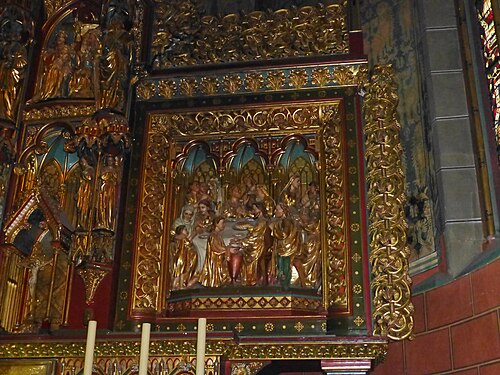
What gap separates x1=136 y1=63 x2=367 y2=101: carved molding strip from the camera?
672cm

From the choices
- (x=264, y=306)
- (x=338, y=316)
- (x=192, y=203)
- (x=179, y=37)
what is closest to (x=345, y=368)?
(x=338, y=316)

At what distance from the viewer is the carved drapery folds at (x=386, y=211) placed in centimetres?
570

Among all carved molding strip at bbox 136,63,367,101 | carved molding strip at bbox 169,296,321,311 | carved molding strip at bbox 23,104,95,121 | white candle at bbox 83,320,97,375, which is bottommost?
white candle at bbox 83,320,97,375

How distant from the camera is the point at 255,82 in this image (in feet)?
22.5

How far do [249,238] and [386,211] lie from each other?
1.19 meters

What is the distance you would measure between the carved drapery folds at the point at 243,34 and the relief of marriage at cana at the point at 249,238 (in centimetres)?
134

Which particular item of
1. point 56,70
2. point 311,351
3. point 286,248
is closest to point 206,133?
point 286,248

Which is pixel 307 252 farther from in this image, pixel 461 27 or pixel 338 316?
pixel 461 27

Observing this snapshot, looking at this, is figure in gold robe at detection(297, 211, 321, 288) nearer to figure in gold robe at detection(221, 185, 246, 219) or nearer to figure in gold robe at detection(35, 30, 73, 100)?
figure in gold robe at detection(221, 185, 246, 219)

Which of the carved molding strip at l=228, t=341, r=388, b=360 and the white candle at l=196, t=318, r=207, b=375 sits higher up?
the carved molding strip at l=228, t=341, r=388, b=360

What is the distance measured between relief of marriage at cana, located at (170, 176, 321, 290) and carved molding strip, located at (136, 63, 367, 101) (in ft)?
3.06

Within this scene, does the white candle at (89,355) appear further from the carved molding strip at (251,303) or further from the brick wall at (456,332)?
the brick wall at (456,332)

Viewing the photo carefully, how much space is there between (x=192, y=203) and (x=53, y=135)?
5.26ft

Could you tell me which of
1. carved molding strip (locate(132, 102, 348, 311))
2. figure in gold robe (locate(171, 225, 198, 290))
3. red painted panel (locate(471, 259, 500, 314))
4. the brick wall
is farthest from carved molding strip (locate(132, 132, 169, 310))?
red painted panel (locate(471, 259, 500, 314))
